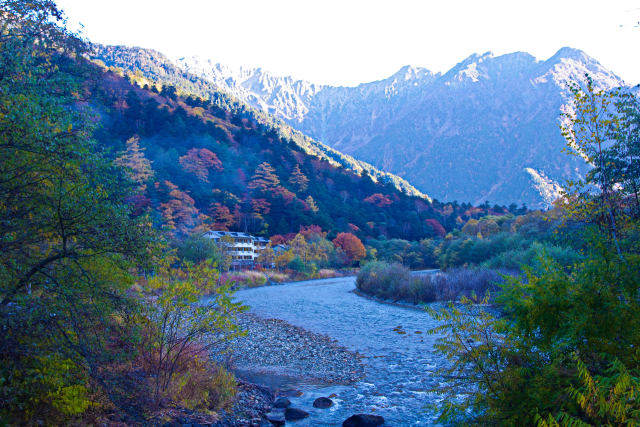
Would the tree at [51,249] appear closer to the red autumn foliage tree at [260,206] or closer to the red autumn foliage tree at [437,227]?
the red autumn foliage tree at [260,206]

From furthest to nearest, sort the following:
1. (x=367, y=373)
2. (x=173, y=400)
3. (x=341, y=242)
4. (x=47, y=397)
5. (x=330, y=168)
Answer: (x=330, y=168), (x=341, y=242), (x=367, y=373), (x=173, y=400), (x=47, y=397)

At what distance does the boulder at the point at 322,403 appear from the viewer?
33.1ft

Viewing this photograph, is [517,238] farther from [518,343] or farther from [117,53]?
[117,53]

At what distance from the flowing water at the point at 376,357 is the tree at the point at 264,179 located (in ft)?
189

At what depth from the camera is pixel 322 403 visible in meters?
10.2

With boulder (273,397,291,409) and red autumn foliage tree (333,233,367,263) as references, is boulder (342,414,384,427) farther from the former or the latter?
red autumn foliage tree (333,233,367,263)

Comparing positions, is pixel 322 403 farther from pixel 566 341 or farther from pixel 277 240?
pixel 277 240

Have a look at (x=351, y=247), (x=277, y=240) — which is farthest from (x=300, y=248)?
(x=351, y=247)

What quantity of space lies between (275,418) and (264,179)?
82691mm

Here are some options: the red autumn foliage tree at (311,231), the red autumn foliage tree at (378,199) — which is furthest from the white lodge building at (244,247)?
the red autumn foliage tree at (378,199)

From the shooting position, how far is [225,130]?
9844cm

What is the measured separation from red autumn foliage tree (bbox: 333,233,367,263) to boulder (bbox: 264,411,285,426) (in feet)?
203

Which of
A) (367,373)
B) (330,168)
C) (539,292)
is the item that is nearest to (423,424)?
(367,373)

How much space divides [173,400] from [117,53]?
21720 centimetres
